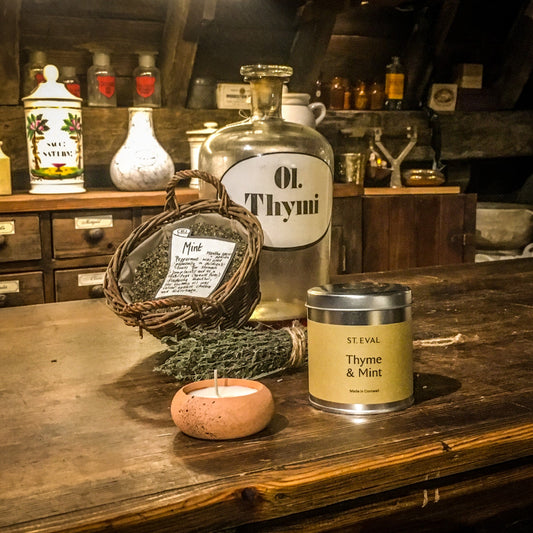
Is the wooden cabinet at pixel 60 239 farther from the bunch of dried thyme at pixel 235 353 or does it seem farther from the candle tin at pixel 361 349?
the candle tin at pixel 361 349

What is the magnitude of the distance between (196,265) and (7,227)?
1.57 m

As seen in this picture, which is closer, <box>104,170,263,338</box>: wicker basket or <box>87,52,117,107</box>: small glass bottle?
<box>104,170,263,338</box>: wicker basket

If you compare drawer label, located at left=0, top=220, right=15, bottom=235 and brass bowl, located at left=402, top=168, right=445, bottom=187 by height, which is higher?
brass bowl, located at left=402, top=168, right=445, bottom=187

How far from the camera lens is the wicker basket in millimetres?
925

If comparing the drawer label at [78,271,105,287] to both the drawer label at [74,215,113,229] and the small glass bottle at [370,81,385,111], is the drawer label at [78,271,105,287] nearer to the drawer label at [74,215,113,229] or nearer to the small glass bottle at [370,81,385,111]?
the drawer label at [74,215,113,229]

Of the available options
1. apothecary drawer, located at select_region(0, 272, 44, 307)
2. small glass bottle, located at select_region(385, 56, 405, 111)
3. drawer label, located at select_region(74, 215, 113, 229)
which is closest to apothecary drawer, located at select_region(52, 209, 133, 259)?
drawer label, located at select_region(74, 215, 113, 229)

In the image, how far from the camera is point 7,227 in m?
2.39

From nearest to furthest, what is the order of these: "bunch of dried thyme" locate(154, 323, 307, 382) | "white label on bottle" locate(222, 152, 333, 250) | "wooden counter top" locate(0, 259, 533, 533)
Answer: "wooden counter top" locate(0, 259, 533, 533)
"bunch of dried thyme" locate(154, 323, 307, 382)
"white label on bottle" locate(222, 152, 333, 250)

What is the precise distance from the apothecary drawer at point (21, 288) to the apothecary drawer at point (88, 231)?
0.11 metres

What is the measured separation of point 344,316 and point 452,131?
3270 millimetres

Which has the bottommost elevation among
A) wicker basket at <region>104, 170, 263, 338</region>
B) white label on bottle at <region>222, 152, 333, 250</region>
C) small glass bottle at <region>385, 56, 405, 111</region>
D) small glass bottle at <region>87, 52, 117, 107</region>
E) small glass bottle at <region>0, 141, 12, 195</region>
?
wicker basket at <region>104, 170, 263, 338</region>

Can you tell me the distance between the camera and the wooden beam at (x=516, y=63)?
3740 mm

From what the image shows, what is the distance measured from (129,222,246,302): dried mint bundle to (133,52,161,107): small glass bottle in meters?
2.09

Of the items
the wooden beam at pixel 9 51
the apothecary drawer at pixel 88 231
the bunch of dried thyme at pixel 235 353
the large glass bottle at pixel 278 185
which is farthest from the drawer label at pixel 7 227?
the bunch of dried thyme at pixel 235 353
